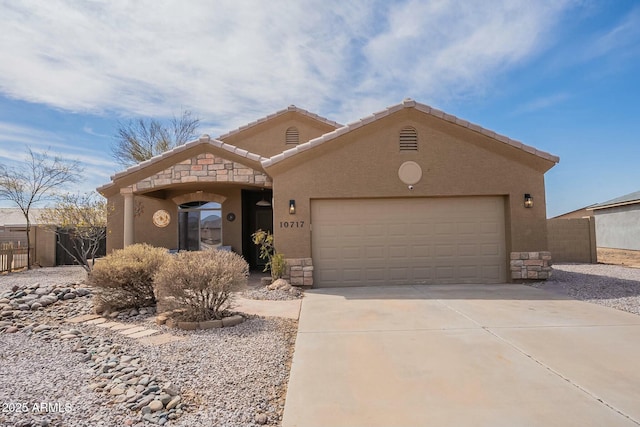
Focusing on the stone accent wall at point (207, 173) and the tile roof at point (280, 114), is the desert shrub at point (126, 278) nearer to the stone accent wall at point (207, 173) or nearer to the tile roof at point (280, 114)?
the stone accent wall at point (207, 173)

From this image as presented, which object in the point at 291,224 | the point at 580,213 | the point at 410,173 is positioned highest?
the point at 410,173

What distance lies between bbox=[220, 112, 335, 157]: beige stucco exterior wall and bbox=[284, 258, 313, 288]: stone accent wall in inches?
263

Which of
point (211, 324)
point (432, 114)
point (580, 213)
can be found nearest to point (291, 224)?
point (211, 324)

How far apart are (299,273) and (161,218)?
6.67 meters

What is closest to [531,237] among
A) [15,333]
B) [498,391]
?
[498,391]

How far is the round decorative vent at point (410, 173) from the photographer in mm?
9844

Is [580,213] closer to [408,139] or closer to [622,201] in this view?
[622,201]

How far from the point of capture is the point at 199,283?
19.4 feet

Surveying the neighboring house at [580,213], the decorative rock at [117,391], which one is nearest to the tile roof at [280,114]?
the decorative rock at [117,391]

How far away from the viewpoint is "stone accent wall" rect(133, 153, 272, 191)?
36.5 ft

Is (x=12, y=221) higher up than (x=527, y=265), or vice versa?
(x=12, y=221)

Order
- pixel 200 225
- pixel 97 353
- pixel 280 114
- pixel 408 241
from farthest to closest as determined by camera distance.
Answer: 1. pixel 280 114
2. pixel 200 225
3. pixel 408 241
4. pixel 97 353

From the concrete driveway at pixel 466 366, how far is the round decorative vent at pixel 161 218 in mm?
8397

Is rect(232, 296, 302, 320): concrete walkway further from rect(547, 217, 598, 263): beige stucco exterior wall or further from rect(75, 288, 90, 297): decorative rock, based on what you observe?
rect(547, 217, 598, 263): beige stucco exterior wall
